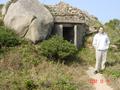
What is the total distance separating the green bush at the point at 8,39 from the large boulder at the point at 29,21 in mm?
762

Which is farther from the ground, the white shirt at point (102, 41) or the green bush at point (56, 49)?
the white shirt at point (102, 41)

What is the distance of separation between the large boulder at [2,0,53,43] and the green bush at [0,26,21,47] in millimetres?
762

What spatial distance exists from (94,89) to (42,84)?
2.04 metres

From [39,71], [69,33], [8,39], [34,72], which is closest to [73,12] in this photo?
[69,33]

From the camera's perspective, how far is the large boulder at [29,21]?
16.8m

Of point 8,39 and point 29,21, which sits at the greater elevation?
point 29,21

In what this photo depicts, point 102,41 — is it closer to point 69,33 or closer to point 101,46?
point 101,46

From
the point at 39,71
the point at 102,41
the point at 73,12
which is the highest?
the point at 73,12

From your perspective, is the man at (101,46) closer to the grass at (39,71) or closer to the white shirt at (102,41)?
the white shirt at (102,41)

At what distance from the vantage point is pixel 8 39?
1557 cm

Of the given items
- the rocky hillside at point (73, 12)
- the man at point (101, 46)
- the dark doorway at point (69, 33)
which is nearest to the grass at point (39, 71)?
the man at point (101, 46)

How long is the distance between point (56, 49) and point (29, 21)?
244 cm

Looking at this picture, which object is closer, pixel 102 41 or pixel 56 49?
pixel 102 41

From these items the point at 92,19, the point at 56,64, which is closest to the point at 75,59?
the point at 56,64
